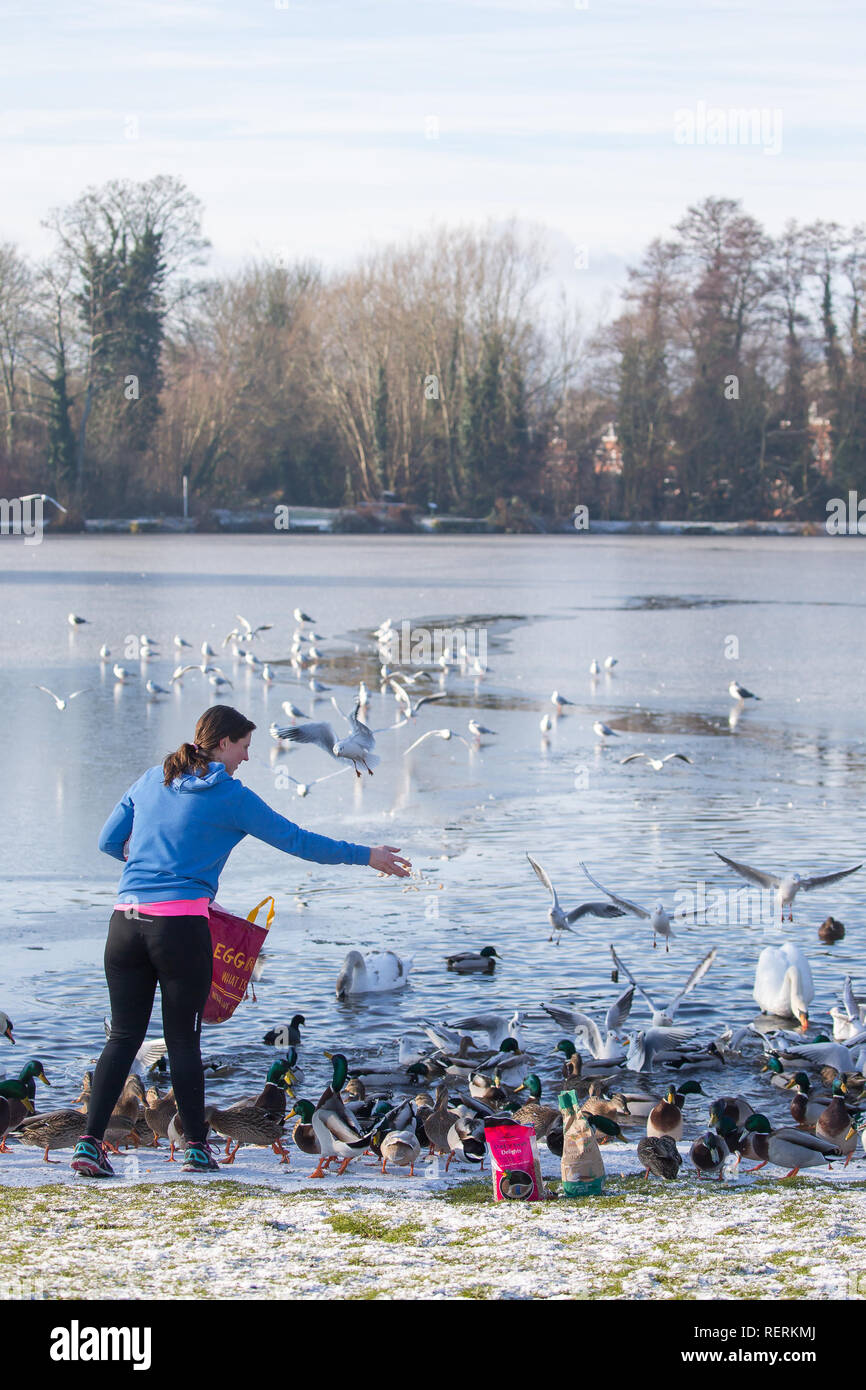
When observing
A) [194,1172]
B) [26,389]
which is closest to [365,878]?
[194,1172]

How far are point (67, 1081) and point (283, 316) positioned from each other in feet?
196

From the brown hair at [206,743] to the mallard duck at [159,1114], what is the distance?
3.47 ft

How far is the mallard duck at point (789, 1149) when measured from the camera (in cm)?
449

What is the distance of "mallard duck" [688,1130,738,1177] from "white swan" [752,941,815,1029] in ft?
5.33

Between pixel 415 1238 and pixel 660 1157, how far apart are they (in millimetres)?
952

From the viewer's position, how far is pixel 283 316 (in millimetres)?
62531

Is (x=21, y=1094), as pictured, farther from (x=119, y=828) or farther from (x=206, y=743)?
(x=206, y=743)

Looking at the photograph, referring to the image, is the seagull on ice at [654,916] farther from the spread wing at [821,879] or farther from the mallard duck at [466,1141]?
the mallard duck at [466,1141]

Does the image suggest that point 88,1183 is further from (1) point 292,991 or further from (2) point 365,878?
(2) point 365,878

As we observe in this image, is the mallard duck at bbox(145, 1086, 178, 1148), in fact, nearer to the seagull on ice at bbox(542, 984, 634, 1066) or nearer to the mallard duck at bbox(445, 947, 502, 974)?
the seagull on ice at bbox(542, 984, 634, 1066)

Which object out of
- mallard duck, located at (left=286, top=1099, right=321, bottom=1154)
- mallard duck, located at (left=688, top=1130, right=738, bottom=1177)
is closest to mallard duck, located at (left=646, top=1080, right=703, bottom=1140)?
mallard duck, located at (left=688, top=1130, right=738, bottom=1177)

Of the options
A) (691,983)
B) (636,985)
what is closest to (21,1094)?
(636,985)

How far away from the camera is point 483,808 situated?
32.7 feet
